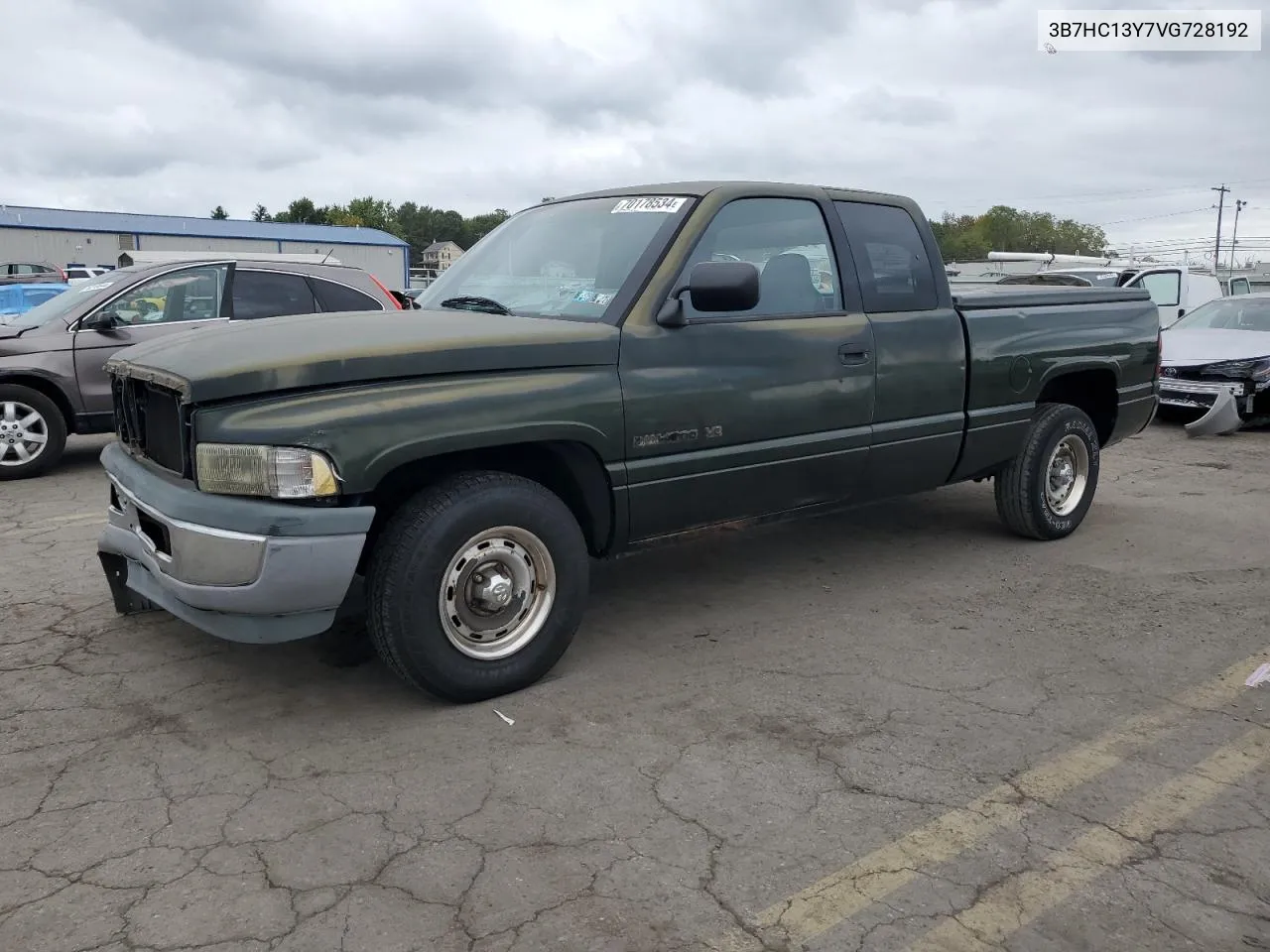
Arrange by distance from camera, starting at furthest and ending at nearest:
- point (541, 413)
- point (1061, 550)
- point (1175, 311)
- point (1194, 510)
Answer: point (1175, 311) < point (1194, 510) < point (1061, 550) < point (541, 413)

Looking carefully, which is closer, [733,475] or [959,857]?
[959,857]

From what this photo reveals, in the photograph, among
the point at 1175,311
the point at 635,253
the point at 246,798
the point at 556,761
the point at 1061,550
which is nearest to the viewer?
the point at 246,798

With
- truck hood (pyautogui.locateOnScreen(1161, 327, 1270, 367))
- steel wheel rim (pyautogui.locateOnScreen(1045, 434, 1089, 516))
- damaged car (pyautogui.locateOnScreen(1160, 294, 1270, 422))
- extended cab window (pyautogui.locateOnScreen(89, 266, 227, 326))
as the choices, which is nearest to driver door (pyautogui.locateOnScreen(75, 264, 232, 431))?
extended cab window (pyautogui.locateOnScreen(89, 266, 227, 326))

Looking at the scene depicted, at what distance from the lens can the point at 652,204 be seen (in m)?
4.39

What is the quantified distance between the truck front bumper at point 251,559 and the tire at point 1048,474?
393 cm

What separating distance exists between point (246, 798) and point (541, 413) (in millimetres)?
1571

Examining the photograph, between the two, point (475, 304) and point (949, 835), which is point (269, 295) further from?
point (949, 835)

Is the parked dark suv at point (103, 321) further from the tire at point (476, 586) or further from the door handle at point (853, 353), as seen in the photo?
the tire at point (476, 586)

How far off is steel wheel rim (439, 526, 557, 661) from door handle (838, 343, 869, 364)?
1742 mm

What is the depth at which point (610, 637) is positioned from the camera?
441 cm

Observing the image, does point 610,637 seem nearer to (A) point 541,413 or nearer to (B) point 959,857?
(A) point 541,413

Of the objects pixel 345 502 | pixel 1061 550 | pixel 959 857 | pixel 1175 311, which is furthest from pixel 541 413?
pixel 1175 311

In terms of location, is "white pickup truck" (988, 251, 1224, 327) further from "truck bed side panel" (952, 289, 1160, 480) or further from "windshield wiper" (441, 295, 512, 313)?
"windshield wiper" (441, 295, 512, 313)

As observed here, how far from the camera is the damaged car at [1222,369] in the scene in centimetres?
1045
